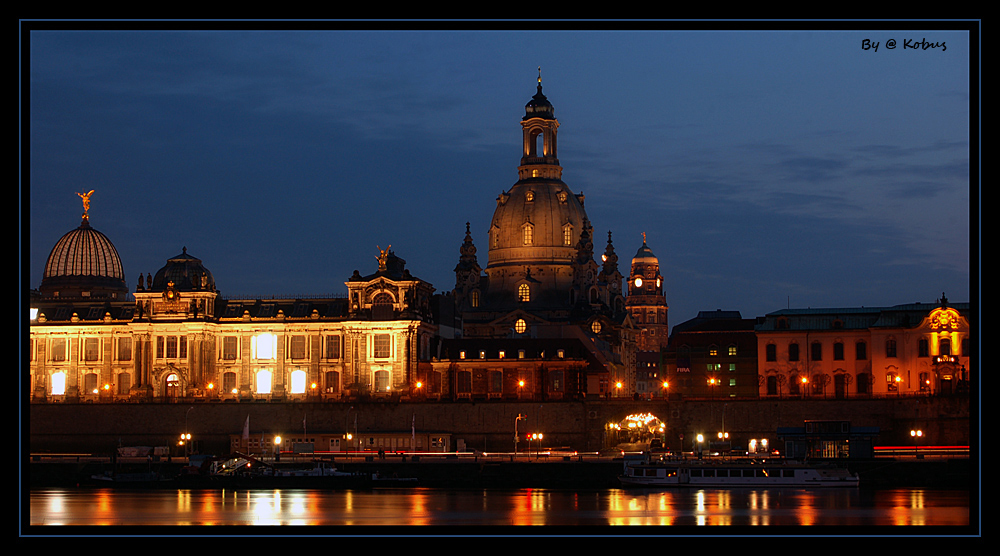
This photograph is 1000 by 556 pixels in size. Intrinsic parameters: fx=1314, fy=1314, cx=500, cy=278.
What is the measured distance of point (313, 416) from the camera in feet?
386

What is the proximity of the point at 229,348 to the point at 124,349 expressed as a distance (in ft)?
34.1

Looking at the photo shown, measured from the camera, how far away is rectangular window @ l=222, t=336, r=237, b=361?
12369 centimetres

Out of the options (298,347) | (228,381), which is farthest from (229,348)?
(298,347)

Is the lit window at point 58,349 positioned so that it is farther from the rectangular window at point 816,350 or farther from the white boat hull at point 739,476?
the rectangular window at point 816,350

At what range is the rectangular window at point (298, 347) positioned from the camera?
123m

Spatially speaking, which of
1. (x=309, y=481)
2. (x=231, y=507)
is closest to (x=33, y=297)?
(x=309, y=481)

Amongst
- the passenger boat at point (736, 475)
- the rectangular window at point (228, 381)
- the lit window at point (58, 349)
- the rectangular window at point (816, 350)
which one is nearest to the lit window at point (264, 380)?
the rectangular window at point (228, 381)

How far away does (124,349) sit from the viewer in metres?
125

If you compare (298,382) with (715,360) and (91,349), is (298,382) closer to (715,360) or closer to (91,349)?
(91,349)
